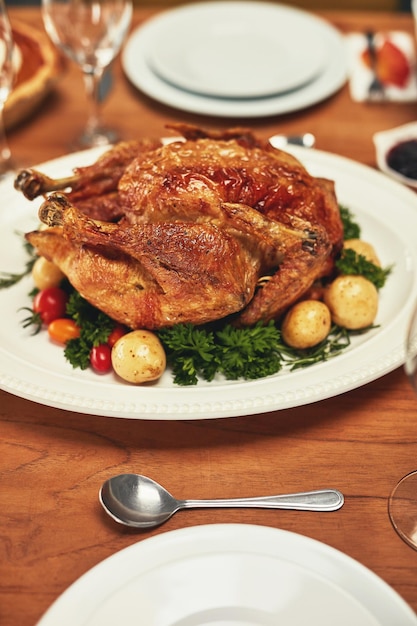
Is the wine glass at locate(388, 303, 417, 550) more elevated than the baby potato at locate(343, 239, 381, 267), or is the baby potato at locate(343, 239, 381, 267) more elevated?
the baby potato at locate(343, 239, 381, 267)

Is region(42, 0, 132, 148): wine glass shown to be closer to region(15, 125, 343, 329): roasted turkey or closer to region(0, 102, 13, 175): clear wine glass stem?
region(0, 102, 13, 175): clear wine glass stem

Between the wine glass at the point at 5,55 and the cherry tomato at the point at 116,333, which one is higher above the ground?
the wine glass at the point at 5,55

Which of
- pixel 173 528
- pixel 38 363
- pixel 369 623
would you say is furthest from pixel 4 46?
pixel 369 623

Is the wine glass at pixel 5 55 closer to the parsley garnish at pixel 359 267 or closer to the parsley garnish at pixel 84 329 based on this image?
the parsley garnish at pixel 84 329

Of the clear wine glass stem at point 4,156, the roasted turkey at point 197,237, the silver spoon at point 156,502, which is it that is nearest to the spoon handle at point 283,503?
the silver spoon at point 156,502

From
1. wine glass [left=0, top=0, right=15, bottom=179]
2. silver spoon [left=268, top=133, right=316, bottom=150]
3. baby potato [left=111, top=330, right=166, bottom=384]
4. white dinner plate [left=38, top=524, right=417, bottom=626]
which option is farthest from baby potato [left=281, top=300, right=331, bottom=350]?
wine glass [left=0, top=0, right=15, bottom=179]

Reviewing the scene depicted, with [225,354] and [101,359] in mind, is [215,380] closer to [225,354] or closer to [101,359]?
[225,354]
